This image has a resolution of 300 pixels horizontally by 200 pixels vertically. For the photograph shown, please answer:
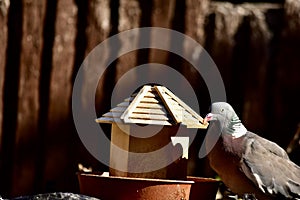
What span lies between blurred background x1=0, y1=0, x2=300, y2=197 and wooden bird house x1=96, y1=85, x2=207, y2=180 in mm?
2032

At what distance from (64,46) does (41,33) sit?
19 centimetres

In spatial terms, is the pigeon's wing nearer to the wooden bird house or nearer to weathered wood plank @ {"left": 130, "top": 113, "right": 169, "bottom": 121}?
the wooden bird house

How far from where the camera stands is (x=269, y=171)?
13.3 ft

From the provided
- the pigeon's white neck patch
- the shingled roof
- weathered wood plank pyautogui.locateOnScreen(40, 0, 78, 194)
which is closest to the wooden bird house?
the shingled roof

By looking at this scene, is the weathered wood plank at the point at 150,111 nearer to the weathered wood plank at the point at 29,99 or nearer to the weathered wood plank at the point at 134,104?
the weathered wood plank at the point at 134,104

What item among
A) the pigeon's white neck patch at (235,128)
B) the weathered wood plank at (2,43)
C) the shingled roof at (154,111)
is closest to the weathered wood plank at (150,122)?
the shingled roof at (154,111)

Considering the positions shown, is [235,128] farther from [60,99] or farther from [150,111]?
[60,99]

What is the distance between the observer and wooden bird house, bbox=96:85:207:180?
3.60 metres

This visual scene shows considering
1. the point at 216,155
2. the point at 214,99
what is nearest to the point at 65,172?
the point at 214,99

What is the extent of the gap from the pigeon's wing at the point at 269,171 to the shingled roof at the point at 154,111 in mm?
447

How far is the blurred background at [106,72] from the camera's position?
5.64m

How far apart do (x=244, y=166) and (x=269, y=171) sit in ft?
0.50

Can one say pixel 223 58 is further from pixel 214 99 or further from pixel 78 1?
pixel 78 1

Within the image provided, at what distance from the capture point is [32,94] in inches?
223
